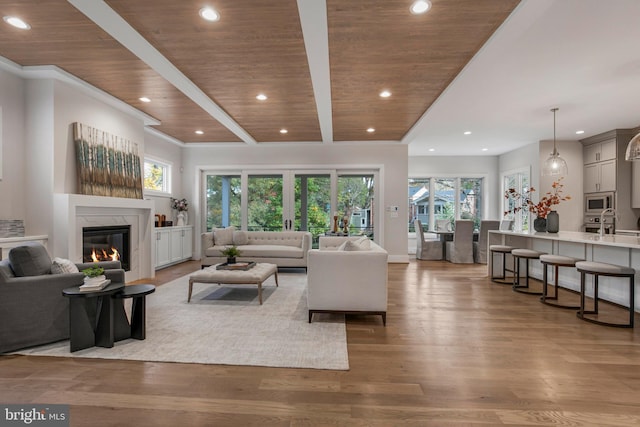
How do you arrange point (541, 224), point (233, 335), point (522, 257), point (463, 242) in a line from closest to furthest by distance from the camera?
1. point (233, 335)
2. point (522, 257)
3. point (541, 224)
4. point (463, 242)

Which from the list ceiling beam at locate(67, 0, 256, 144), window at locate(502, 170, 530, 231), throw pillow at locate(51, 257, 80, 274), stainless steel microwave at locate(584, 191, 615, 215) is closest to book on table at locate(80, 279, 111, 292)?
throw pillow at locate(51, 257, 80, 274)

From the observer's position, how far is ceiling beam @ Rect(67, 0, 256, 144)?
253 cm

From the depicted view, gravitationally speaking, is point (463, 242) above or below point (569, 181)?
below

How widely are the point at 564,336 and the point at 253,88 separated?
448 cm

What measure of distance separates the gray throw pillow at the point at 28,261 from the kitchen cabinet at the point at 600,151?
30.2ft

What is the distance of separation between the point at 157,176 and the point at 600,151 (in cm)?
954

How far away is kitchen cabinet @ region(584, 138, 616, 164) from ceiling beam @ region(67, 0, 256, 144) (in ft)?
25.0

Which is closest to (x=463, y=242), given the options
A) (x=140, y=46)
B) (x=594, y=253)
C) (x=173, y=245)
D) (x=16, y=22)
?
(x=594, y=253)

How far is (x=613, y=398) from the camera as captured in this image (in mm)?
2006

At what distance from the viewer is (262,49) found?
3.22m

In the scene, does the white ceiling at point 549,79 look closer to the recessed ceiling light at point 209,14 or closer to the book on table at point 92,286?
the recessed ceiling light at point 209,14

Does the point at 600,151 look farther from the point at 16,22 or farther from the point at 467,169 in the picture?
the point at 16,22

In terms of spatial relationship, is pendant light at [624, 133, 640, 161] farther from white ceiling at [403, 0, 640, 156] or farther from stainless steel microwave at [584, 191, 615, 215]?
stainless steel microwave at [584, 191, 615, 215]

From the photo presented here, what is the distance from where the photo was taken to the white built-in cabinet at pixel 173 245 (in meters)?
6.32
